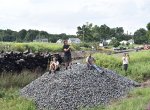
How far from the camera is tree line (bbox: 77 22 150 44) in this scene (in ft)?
357

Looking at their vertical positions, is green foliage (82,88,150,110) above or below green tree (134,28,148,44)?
above

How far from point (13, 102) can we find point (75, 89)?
2.72m

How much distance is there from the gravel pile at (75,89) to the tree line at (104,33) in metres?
72.9

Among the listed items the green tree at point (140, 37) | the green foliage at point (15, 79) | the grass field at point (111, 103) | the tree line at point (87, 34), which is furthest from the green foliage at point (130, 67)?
the green tree at point (140, 37)

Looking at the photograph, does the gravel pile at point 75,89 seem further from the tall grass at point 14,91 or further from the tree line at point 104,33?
the tree line at point 104,33

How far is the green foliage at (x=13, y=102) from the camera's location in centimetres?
1734

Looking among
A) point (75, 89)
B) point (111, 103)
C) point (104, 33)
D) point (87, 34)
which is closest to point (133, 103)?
point (111, 103)

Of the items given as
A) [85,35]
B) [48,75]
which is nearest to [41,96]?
[48,75]

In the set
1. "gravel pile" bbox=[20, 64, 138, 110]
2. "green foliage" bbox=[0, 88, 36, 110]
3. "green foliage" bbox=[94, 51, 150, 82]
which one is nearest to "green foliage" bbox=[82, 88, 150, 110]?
"gravel pile" bbox=[20, 64, 138, 110]

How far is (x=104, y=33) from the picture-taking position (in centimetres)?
13275

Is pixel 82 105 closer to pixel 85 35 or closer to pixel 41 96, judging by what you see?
pixel 41 96

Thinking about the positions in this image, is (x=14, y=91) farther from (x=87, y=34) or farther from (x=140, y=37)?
(x=140, y=37)

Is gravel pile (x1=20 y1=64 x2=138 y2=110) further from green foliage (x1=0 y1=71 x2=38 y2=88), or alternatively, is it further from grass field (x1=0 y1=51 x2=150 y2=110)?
green foliage (x1=0 y1=71 x2=38 y2=88)

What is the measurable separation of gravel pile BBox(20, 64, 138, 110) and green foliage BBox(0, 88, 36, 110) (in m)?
0.40
